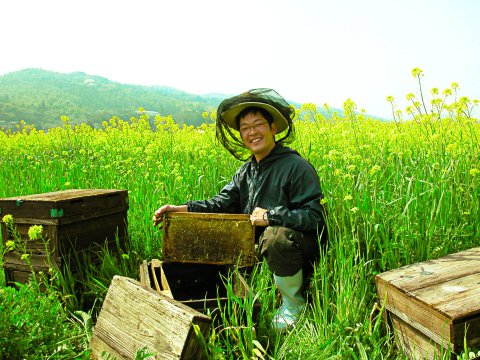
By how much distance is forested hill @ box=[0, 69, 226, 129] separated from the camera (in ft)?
224

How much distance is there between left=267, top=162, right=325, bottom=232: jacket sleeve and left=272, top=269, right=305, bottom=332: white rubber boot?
0.93 ft

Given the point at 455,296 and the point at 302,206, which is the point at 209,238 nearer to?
the point at 302,206

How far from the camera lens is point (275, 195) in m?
2.72

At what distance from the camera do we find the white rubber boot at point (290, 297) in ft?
7.93

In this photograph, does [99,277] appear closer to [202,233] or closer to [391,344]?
[202,233]

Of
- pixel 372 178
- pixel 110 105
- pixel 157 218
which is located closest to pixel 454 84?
pixel 372 178

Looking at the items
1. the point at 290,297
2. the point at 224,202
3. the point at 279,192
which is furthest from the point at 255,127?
the point at 290,297

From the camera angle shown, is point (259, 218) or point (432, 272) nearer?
point (432, 272)

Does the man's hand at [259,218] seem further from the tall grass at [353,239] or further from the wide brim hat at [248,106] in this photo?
the wide brim hat at [248,106]

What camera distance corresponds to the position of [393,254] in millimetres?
2461

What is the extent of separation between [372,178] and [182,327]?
6.27ft

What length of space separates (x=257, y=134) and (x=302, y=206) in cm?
58

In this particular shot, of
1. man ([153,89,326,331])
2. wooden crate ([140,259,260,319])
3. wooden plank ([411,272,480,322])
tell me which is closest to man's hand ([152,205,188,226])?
man ([153,89,326,331])

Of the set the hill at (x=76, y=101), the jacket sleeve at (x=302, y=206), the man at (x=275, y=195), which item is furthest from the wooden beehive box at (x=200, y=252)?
the hill at (x=76, y=101)
